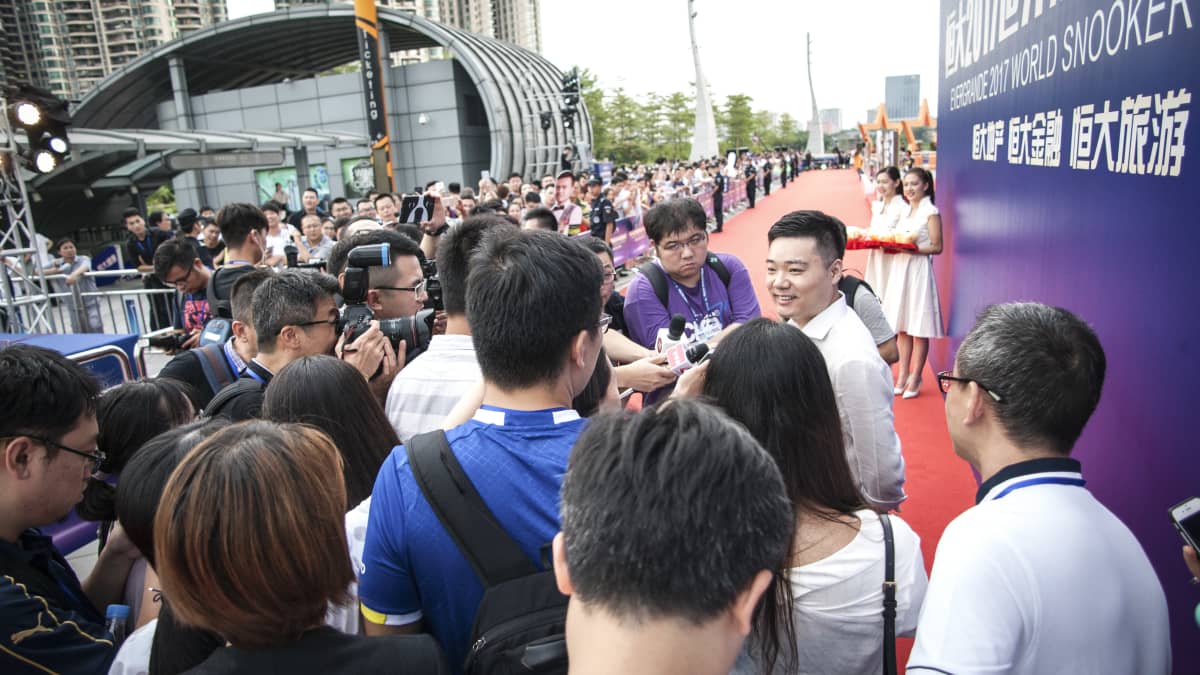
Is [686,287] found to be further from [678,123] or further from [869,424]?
[678,123]

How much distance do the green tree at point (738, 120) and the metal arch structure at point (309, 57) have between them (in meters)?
32.4

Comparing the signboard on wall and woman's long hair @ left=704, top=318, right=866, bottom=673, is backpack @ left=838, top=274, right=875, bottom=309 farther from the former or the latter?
the signboard on wall

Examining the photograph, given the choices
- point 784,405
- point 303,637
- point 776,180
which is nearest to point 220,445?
point 303,637

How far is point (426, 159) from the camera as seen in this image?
80.6 feet

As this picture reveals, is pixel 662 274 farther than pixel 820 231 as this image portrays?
Yes

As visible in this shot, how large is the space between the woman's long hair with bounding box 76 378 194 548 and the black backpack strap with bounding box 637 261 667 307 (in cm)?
198

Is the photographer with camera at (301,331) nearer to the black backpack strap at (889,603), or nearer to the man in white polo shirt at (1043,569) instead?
the black backpack strap at (889,603)

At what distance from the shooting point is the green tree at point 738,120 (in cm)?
5722

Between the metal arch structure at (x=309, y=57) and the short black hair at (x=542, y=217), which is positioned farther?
the metal arch structure at (x=309, y=57)

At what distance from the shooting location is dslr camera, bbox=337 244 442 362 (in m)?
2.69

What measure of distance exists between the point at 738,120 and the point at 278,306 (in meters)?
59.0

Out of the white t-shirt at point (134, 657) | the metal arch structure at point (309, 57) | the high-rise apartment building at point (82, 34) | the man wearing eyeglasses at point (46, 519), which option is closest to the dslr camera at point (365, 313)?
the man wearing eyeglasses at point (46, 519)

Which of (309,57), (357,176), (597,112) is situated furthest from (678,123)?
(357,176)

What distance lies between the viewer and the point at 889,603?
4.60ft
